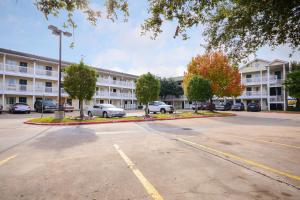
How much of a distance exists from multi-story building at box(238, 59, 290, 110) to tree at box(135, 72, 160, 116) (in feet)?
85.3

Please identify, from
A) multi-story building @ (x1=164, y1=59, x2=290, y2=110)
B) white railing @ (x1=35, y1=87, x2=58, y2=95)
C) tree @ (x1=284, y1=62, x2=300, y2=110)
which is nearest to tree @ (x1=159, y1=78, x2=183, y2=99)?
multi-story building @ (x1=164, y1=59, x2=290, y2=110)

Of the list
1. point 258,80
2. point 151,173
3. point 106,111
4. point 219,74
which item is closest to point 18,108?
point 106,111

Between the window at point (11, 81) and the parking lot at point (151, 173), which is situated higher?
the window at point (11, 81)

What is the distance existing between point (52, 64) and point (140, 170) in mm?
36684

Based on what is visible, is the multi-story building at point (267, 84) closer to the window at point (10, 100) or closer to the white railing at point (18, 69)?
the white railing at point (18, 69)

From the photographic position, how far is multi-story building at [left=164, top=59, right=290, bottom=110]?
36.8m

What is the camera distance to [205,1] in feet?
21.8

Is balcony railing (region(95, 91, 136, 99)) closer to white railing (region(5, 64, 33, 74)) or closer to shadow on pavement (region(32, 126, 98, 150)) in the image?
white railing (region(5, 64, 33, 74))

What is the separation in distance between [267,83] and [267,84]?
222 millimetres

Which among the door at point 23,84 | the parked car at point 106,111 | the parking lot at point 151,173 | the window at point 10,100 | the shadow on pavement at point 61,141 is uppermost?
the door at point 23,84

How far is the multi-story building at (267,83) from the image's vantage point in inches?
1447

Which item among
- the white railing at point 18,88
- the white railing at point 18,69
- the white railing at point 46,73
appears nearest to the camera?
the white railing at point 18,88

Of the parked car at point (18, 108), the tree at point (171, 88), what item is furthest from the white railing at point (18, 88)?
the tree at point (171, 88)

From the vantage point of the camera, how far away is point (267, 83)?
38281 mm
